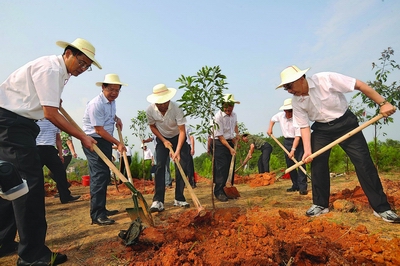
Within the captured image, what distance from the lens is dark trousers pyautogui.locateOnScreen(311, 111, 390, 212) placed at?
3268 mm

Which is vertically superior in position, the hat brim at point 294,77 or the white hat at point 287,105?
the white hat at point 287,105

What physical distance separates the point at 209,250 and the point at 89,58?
2145 millimetres

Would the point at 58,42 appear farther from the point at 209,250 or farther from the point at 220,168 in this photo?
the point at 220,168

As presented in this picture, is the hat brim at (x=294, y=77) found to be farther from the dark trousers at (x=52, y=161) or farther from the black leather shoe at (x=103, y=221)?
the dark trousers at (x=52, y=161)

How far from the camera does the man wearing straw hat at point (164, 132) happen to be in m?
4.30

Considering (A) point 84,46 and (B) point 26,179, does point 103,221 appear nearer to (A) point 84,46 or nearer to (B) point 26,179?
(B) point 26,179

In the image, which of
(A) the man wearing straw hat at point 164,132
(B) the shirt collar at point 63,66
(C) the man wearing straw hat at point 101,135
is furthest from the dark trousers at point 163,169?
(B) the shirt collar at point 63,66

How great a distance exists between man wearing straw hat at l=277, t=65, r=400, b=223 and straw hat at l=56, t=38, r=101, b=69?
2.21 m

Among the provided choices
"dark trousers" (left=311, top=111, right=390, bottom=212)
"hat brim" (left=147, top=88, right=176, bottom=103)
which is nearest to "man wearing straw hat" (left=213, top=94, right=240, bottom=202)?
"hat brim" (left=147, top=88, right=176, bottom=103)

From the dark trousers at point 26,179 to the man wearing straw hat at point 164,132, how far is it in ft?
6.39

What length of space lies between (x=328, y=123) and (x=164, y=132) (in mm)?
2441

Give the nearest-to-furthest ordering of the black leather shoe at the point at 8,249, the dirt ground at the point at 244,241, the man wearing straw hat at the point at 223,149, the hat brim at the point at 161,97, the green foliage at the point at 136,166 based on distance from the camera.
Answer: the dirt ground at the point at 244,241
the black leather shoe at the point at 8,249
the hat brim at the point at 161,97
the man wearing straw hat at the point at 223,149
the green foliage at the point at 136,166

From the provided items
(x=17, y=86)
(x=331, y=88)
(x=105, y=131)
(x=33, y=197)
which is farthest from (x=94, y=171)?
Result: (x=331, y=88)

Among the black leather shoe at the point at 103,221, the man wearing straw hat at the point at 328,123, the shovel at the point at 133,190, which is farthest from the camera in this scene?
the black leather shoe at the point at 103,221
